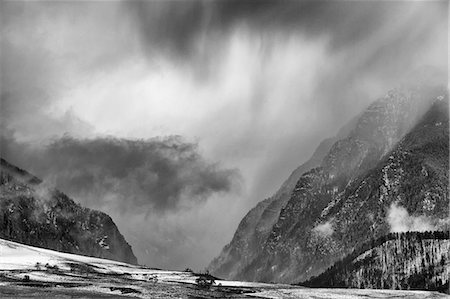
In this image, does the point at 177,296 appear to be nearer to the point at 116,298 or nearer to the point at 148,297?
the point at 148,297

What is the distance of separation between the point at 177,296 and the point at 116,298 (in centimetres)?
2762

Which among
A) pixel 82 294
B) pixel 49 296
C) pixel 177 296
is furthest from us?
pixel 177 296

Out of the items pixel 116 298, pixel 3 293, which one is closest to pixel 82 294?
pixel 116 298

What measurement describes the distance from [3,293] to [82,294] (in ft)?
78.3

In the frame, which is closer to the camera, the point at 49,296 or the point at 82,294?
the point at 49,296

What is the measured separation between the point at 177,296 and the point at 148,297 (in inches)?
519

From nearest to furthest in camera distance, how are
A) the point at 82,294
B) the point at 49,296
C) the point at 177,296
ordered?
1. the point at 49,296
2. the point at 82,294
3. the point at 177,296

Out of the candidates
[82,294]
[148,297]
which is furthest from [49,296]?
[148,297]

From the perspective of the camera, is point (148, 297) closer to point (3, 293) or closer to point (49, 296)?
point (49, 296)

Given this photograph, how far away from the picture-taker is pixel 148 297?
189 m

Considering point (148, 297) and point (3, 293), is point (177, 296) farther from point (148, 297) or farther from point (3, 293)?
point (3, 293)

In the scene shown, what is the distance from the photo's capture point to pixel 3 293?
17162 centimetres

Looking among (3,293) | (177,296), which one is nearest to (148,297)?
(177,296)

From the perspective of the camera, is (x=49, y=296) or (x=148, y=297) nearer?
(x=49, y=296)
